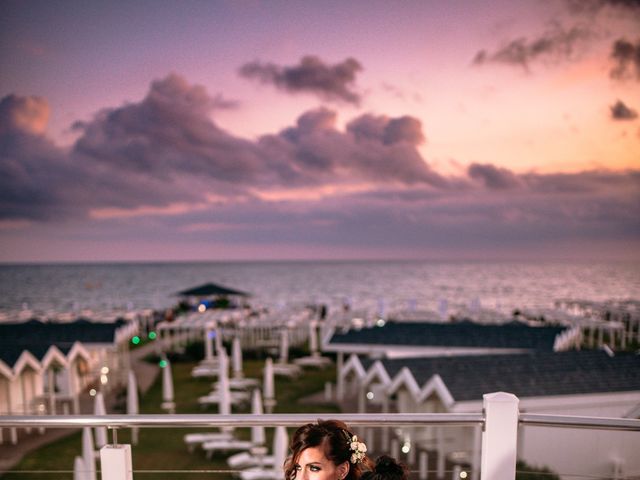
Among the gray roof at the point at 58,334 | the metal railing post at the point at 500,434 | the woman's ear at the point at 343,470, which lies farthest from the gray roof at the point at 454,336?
the woman's ear at the point at 343,470

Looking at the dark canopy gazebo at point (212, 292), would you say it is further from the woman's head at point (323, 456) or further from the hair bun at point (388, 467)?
the hair bun at point (388, 467)

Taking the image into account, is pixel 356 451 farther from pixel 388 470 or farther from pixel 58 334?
pixel 58 334

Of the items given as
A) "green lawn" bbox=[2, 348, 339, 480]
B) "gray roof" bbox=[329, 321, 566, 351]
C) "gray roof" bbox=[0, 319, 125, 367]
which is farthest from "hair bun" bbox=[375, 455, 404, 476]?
"gray roof" bbox=[0, 319, 125, 367]

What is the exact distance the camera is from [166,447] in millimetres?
10727

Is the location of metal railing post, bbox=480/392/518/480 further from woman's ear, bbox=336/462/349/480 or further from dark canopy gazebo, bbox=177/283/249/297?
dark canopy gazebo, bbox=177/283/249/297

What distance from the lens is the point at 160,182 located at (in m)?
58.6

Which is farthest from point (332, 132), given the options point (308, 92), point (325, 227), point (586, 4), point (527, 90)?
point (325, 227)

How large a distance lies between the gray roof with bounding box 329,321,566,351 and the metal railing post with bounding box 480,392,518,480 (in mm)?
13277

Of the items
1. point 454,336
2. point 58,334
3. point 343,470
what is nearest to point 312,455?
point 343,470

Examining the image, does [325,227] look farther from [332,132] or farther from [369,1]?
[369,1]

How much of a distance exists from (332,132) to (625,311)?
2738 centimetres

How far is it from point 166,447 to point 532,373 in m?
9.41

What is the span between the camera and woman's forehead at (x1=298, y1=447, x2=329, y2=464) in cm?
219

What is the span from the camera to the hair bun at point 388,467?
1801 millimetres
